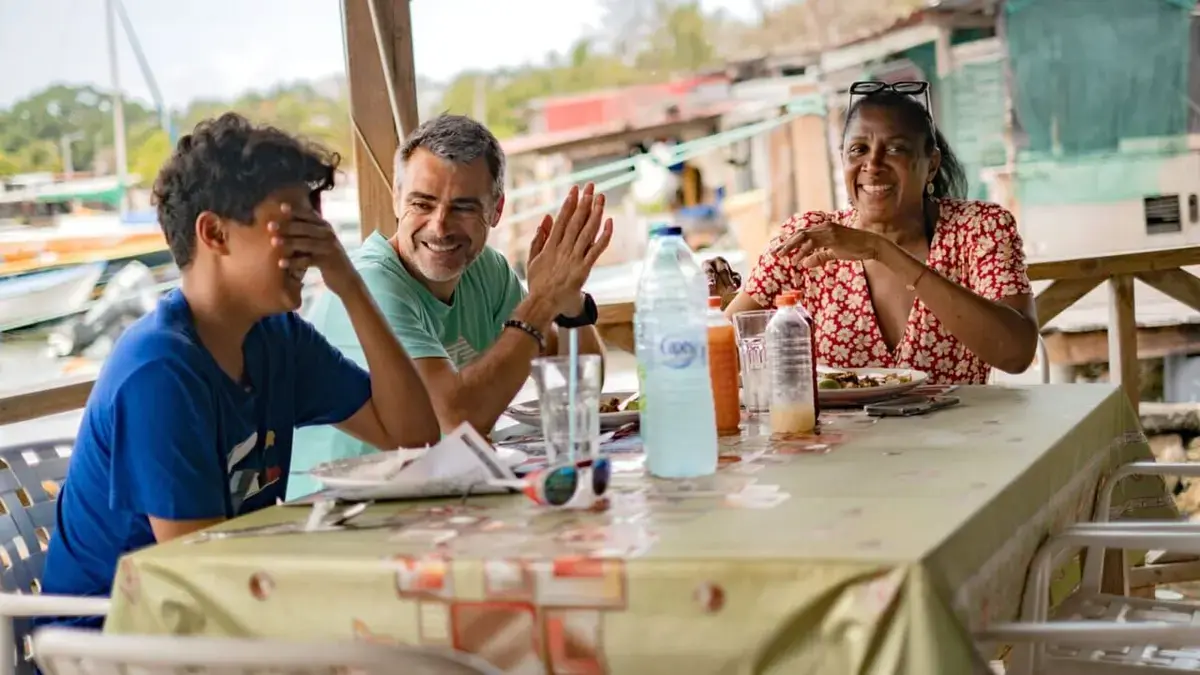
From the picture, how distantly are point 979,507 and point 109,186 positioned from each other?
5015mm

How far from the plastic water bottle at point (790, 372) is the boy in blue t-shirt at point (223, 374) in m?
0.51

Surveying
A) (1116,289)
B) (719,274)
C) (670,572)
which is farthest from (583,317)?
(1116,289)

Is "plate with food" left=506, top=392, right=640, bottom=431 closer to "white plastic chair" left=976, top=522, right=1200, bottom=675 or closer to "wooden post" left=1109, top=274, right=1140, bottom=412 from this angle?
"white plastic chair" left=976, top=522, right=1200, bottom=675

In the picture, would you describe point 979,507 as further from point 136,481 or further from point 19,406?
point 19,406

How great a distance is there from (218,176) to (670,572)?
880mm

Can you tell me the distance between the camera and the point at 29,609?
1.49m

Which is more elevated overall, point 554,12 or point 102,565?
point 554,12

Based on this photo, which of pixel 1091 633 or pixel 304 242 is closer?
pixel 1091 633

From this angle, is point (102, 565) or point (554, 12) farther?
point (554, 12)

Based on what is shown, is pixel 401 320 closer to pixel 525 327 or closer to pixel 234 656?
pixel 525 327

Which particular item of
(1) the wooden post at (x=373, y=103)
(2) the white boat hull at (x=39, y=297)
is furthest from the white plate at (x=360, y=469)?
(2) the white boat hull at (x=39, y=297)

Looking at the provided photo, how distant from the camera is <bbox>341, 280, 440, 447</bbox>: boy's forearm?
1.93 meters

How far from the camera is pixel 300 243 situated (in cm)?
174

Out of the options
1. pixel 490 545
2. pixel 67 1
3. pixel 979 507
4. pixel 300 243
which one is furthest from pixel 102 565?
pixel 67 1
